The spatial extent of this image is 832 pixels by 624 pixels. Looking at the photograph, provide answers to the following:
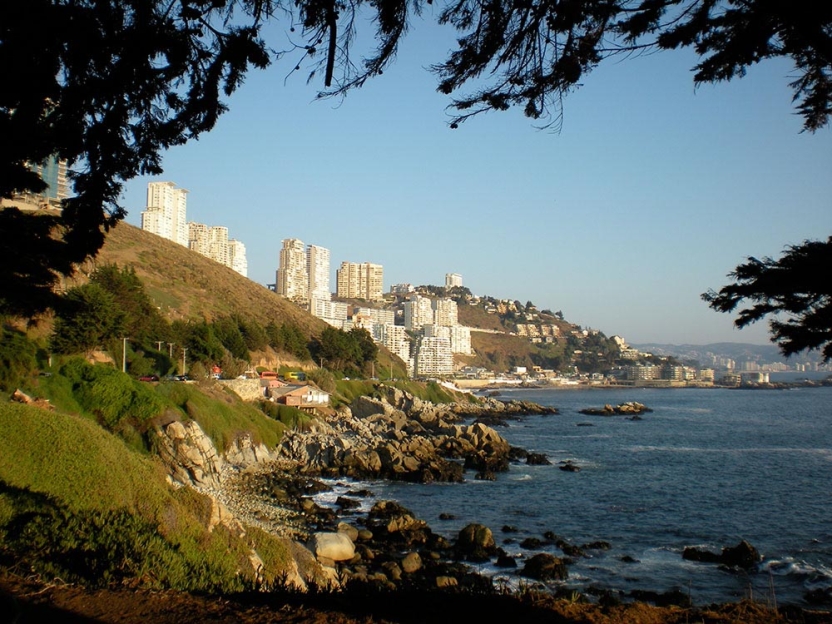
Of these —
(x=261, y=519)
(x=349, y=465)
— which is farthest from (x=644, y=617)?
(x=349, y=465)

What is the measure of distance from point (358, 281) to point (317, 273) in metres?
40.0

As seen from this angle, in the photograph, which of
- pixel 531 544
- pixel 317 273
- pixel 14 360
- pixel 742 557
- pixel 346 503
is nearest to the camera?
pixel 742 557

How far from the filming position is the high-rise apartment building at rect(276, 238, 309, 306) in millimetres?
133000

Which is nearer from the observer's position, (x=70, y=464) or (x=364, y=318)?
(x=70, y=464)

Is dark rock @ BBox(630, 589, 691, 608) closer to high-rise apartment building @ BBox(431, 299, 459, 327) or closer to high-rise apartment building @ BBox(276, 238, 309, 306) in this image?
high-rise apartment building @ BBox(276, 238, 309, 306)

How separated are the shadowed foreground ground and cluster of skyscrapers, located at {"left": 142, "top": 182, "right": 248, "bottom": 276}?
290 feet

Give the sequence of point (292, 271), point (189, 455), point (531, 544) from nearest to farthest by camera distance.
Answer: point (531, 544) < point (189, 455) < point (292, 271)

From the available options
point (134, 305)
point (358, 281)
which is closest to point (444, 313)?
point (358, 281)

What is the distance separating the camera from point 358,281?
598 feet

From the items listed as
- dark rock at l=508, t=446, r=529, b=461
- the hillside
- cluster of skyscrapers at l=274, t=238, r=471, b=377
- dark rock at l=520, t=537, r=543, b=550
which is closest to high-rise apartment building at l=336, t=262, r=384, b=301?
cluster of skyscrapers at l=274, t=238, r=471, b=377

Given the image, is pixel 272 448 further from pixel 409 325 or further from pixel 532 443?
pixel 409 325

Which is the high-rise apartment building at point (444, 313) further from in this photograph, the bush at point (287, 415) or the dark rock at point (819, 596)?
the dark rock at point (819, 596)

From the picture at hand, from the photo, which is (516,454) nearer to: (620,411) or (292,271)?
(620,411)

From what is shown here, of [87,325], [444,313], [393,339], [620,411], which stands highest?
[444,313]
